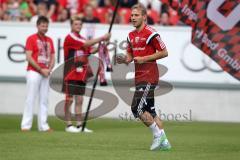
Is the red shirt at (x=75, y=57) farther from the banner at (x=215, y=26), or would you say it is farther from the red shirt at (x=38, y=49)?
the banner at (x=215, y=26)

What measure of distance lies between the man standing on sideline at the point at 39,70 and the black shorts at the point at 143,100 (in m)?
5.14

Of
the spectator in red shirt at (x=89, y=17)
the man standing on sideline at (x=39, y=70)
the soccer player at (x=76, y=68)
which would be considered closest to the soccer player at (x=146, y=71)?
the soccer player at (x=76, y=68)

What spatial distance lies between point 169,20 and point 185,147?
10.3 m

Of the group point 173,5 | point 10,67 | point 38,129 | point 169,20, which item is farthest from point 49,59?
point 169,20

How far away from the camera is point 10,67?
23859 millimetres

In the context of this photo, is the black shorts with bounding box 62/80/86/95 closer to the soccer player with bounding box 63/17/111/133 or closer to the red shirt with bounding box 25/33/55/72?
the soccer player with bounding box 63/17/111/133

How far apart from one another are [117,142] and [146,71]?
2004 millimetres

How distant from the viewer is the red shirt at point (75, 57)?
19.0 m

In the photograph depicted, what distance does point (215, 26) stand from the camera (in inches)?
765

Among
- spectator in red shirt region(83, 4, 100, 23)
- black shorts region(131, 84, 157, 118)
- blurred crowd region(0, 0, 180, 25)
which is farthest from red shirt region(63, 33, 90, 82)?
blurred crowd region(0, 0, 180, 25)

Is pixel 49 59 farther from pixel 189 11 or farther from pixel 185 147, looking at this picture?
pixel 185 147

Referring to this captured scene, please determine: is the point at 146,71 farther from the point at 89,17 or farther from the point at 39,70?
the point at 89,17

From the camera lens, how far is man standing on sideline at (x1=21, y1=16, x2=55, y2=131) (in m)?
19.0

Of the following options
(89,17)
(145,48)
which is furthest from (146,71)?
(89,17)
